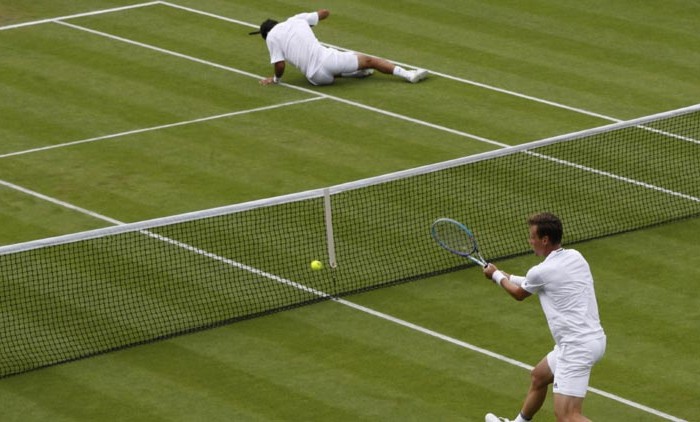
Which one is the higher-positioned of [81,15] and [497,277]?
[497,277]

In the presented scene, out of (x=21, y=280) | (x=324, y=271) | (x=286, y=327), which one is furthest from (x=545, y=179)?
(x=21, y=280)

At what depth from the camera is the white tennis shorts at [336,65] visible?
84.1 ft

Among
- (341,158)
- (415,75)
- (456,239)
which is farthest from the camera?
(415,75)

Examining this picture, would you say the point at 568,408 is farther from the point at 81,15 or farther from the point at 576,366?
the point at 81,15

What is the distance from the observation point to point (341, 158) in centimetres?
2272

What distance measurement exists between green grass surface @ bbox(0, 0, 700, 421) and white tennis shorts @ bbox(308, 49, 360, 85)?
1.16ft

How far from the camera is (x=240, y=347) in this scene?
17016 millimetres

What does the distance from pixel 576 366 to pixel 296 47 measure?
12.8 metres

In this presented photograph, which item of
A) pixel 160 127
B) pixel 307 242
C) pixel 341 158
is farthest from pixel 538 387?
pixel 160 127

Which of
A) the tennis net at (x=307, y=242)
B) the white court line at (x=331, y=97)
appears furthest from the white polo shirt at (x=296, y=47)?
the tennis net at (x=307, y=242)

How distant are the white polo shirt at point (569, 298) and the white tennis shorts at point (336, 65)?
481 inches

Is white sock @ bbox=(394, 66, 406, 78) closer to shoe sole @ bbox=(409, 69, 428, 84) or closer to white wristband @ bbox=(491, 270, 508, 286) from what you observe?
shoe sole @ bbox=(409, 69, 428, 84)

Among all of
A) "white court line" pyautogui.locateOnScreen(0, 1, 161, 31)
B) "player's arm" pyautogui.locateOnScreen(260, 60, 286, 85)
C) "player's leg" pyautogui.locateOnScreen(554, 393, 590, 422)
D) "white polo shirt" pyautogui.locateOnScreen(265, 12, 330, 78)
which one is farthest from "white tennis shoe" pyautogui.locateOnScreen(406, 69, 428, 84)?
"player's leg" pyautogui.locateOnScreen(554, 393, 590, 422)

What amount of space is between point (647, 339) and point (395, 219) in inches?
175
